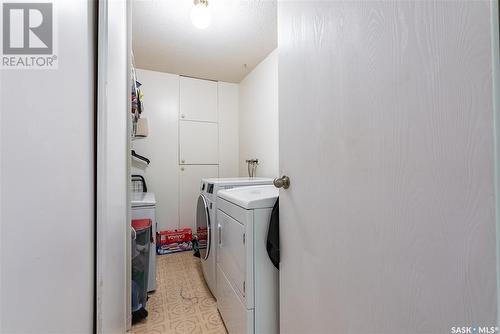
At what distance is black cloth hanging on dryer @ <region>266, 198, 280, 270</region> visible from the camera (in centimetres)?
108

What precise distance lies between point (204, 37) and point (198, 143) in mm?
1415

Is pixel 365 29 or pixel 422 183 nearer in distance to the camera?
pixel 422 183

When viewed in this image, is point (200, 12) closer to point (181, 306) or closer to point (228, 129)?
point (228, 129)

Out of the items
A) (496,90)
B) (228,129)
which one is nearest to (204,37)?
(228,129)

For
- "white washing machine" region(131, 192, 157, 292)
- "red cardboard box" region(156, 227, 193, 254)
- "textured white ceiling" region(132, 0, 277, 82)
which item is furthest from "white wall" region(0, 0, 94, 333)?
"red cardboard box" region(156, 227, 193, 254)

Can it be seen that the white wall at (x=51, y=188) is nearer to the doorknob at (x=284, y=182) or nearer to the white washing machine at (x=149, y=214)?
the doorknob at (x=284, y=182)

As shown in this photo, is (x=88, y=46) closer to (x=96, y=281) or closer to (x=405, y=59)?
(x=96, y=281)

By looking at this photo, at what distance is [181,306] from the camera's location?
1721 millimetres

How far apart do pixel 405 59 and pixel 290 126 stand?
0.51 meters

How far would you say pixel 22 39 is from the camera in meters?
0.39

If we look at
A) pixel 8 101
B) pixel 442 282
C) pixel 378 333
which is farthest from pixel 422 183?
pixel 8 101

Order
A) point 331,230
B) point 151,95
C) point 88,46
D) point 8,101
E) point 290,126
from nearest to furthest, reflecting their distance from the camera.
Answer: point 8,101 → point 88,46 → point 331,230 → point 290,126 → point 151,95

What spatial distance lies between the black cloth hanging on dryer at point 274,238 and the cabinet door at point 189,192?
2114 mm

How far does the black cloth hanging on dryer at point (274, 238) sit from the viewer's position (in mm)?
1083
